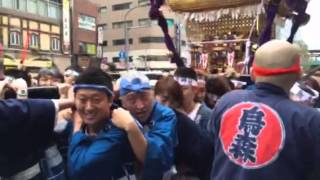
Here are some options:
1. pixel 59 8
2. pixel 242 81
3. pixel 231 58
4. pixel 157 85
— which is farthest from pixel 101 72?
pixel 59 8

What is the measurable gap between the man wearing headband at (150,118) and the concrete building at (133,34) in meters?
52.9

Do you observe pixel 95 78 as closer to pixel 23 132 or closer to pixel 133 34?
pixel 23 132

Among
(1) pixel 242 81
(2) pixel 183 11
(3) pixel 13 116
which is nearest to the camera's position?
(3) pixel 13 116

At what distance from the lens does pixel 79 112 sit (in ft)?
8.23

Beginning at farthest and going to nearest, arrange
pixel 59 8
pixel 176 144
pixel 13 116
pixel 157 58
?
1. pixel 157 58
2. pixel 59 8
3. pixel 176 144
4. pixel 13 116

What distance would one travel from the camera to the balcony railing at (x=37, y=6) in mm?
32819

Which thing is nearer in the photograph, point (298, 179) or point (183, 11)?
point (298, 179)

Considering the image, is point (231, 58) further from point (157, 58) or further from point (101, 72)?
point (157, 58)

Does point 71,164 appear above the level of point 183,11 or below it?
below

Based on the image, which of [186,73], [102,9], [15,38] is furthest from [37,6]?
[186,73]

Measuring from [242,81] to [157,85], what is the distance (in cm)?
155

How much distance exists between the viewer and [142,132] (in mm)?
2527

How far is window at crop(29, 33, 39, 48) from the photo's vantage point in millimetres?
34125

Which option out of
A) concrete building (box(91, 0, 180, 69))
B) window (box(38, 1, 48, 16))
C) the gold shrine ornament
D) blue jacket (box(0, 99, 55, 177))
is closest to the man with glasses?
blue jacket (box(0, 99, 55, 177))
